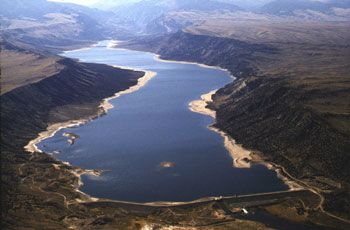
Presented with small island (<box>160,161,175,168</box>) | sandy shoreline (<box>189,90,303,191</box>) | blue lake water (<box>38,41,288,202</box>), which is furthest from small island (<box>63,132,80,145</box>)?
sandy shoreline (<box>189,90,303,191</box>)

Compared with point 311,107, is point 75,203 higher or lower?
lower

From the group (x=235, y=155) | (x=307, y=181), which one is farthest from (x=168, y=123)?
(x=307, y=181)

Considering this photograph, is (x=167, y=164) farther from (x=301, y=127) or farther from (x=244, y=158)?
(x=301, y=127)

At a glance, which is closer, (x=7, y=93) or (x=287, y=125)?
(x=287, y=125)

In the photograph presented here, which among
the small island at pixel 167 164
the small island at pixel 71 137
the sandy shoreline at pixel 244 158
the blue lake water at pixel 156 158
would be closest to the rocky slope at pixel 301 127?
the sandy shoreline at pixel 244 158

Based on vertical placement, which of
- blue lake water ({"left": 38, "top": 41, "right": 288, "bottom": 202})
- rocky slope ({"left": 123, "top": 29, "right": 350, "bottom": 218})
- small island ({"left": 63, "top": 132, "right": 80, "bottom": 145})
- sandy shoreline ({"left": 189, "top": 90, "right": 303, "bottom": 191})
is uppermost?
rocky slope ({"left": 123, "top": 29, "right": 350, "bottom": 218})

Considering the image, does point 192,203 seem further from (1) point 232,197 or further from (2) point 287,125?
(2) point 287,125

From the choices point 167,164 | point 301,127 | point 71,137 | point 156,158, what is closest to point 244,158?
point 301,127

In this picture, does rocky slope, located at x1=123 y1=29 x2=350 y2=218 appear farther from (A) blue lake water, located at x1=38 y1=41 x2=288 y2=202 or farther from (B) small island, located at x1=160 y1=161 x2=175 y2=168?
(B) small island, located at x1=160 y1=161 x2=175 y2=168
